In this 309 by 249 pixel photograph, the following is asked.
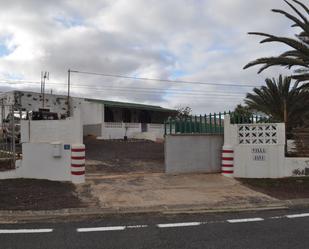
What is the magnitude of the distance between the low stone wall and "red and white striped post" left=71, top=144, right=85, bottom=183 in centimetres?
339

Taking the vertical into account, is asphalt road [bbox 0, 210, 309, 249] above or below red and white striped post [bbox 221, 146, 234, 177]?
below

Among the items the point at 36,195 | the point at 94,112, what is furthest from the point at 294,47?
the point at 94,112

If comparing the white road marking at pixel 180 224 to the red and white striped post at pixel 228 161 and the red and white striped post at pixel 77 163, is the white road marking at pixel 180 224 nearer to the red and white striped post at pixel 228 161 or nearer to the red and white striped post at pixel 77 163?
the red and white striped post at pixel 77 163

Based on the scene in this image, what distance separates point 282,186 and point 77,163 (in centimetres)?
614

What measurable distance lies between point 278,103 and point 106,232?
2043cm

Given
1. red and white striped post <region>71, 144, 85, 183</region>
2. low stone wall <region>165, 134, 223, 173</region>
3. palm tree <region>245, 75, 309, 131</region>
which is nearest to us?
red and white striped post <region>71, 144, 85, 183</region>

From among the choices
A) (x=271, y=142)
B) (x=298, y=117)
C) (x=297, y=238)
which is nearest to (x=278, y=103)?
(x=298, y=117)

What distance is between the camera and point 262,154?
14.8m

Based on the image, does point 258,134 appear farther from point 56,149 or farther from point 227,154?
point 56,149

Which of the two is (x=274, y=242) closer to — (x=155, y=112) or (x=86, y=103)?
(x=86, y=103)

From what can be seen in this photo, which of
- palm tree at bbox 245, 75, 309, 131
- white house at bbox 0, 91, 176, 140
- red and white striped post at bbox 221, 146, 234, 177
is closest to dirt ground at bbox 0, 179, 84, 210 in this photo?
red and white striped post at bbox 221, 146, 234, 177

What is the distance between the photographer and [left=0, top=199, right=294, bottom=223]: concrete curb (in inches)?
356

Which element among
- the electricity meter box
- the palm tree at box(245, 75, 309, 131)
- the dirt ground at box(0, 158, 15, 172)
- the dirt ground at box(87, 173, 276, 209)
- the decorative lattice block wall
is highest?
the palm tree at box(245, 75, 309, 131)

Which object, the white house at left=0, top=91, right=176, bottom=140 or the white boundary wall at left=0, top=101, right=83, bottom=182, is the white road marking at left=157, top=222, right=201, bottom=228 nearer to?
the white boundary wall at left=0, top=101, right=83, bottom=182
